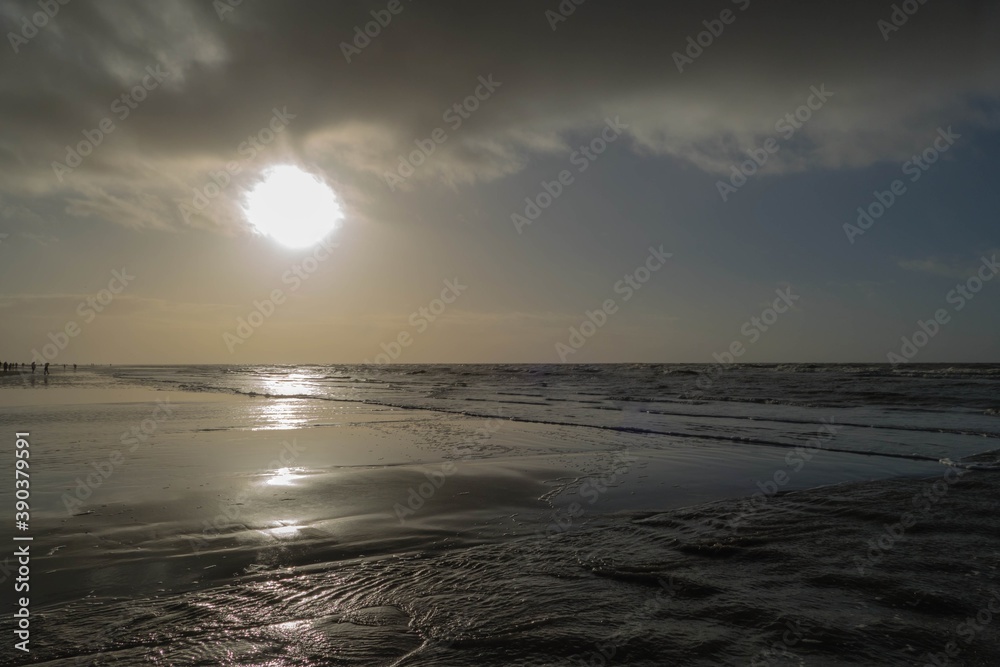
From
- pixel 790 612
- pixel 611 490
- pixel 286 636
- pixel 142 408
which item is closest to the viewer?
pixel 286 636

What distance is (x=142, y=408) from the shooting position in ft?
78.2

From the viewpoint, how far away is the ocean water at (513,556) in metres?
4.03

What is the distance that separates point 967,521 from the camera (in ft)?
24.0

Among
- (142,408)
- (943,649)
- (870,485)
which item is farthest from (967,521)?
(142,408)

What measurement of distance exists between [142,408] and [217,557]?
21.6 meters

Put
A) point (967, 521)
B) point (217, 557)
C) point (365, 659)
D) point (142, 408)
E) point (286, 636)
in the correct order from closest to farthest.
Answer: point (365, 659) → point (286, 636) → point (217, 557) → point (967, 521) → point (142, 408)

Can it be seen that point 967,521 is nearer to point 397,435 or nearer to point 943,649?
point 943,649

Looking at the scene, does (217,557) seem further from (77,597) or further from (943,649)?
(943,649)

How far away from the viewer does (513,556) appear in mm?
5988

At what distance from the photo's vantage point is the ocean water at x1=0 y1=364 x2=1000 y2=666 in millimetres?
4027

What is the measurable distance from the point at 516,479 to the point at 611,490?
181 centimetres

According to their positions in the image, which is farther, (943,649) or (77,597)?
(77,597)

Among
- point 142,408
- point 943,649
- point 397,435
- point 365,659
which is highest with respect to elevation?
point 142,408

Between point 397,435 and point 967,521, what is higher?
point 397,435
